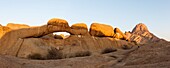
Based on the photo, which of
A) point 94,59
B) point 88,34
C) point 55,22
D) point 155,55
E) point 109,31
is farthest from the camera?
point 109,31

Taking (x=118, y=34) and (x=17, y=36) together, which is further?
(x=118, y=34)

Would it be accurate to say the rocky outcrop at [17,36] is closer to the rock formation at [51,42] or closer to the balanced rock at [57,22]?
the rock formation at [51,42]

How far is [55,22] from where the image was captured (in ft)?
140

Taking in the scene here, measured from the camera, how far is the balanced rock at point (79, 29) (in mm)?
44875

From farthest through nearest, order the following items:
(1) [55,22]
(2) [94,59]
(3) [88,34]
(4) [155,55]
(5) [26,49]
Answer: (3) [88,34] → (1) [55,22] → (5) [26,49] → (2) [94,59] → (4) [155,55]

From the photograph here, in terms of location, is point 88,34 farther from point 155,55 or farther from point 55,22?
point 155,55

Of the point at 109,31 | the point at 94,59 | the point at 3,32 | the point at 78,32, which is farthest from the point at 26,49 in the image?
the point at 109,31

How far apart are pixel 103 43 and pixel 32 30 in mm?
15501

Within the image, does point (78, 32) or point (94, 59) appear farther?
point (78, 32)

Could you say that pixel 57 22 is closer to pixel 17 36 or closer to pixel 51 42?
pixel 51 42

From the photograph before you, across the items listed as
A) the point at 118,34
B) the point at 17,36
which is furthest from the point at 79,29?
the point at 17,36

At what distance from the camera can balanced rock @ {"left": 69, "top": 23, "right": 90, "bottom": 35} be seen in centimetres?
4488

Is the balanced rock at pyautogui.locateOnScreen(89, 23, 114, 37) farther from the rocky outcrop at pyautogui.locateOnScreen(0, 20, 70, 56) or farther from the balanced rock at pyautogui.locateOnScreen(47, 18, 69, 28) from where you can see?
the rocky outcrop at pyautogui.locateOnScreen(0, 20, 70, 56)

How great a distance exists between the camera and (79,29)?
4575 centimetres
